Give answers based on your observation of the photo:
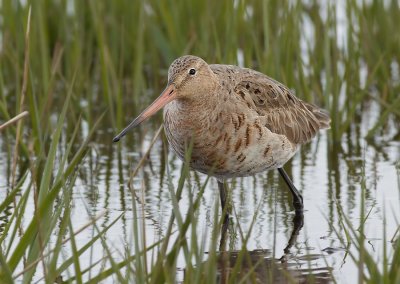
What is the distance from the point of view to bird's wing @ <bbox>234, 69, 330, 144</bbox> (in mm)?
7184

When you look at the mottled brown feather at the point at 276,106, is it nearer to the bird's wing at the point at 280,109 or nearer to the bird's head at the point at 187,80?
the bird's wing at the point at 280,109

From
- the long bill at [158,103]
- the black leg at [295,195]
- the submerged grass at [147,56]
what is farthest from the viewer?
the submerged grass at [147,56]

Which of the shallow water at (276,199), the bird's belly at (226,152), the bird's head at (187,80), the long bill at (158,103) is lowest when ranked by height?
the shallow water at (276,199)

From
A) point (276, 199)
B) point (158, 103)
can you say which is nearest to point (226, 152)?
point (276, 199)

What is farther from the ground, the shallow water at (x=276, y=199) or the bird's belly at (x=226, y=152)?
the bird's belly at (x=226, y=152)

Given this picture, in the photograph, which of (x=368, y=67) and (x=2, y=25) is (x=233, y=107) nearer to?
(x=368, y=67)

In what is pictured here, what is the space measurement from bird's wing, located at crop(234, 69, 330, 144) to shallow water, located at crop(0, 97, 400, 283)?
1.61ft

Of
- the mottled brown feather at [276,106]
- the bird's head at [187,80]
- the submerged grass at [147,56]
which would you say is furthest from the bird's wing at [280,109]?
the submerged grass at [147,56]

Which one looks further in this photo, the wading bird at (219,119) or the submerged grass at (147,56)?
the submerged grass at (147,56)

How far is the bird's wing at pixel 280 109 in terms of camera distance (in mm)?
7184

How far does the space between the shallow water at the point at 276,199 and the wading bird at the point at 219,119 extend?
31 cm

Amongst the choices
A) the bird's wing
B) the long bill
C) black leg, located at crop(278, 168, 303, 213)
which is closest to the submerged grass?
the bird's wing

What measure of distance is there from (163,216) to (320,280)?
5.88ft

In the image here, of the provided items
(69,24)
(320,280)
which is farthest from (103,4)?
(320,280)
